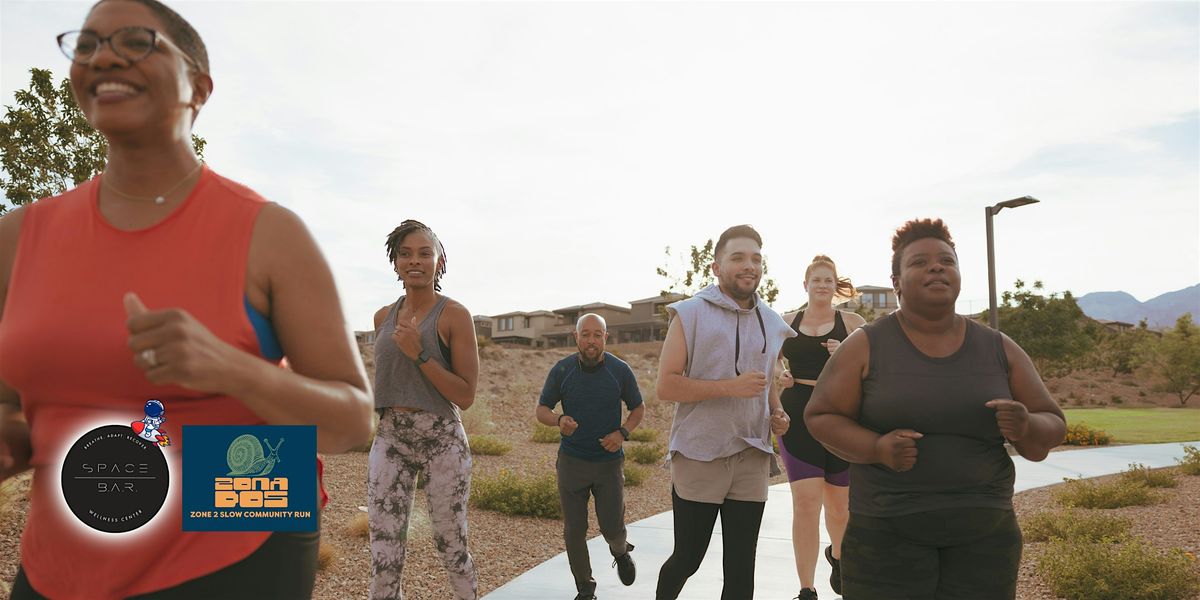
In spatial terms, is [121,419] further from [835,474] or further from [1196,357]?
[1196,357]

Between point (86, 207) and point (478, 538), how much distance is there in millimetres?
7118

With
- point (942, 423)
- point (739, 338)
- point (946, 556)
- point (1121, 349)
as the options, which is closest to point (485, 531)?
point (739, 338)

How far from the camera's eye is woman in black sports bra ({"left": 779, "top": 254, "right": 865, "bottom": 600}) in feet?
18.0

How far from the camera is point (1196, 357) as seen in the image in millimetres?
42250

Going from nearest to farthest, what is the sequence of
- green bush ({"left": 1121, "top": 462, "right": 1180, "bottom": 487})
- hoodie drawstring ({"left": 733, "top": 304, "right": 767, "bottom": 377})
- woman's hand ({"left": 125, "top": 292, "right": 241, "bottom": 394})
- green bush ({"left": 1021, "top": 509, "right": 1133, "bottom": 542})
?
woman's hand ({"left": 125, "top": 292, "right": 241, "bottom": 394})
hoodie drawstring ({"left": 733, "top": 304, "right": 767, "bottom": 377})
green bush ({"left": 1021, "top": 509, "right": 1133, "bottom": 542})
green bush ({"left": 1121, "top": 462, "right": 1180, "bottom": 487})

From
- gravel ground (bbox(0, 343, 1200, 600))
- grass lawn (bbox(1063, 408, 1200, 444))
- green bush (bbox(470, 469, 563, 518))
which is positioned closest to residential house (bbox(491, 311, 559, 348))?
grass lawn (bbox(1063, 408, 1200, 444))

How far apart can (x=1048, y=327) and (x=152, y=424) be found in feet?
162

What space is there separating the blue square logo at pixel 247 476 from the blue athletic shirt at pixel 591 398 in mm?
4054

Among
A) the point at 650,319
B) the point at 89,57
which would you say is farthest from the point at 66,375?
the point at 650,319

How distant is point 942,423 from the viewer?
3.02m

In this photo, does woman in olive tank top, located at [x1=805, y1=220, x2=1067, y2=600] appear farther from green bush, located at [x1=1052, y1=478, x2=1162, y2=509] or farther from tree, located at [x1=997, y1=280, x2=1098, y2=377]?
tree, located at [x1=997, y1=280, x2=1098, y2=377]

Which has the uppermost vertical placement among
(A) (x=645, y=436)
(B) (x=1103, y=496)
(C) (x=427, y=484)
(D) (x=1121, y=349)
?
(C) (x=427, y=484)

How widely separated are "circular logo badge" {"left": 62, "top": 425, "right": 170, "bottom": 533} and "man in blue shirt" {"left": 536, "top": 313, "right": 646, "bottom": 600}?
4257 millimetres

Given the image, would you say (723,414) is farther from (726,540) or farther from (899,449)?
(899,449)
